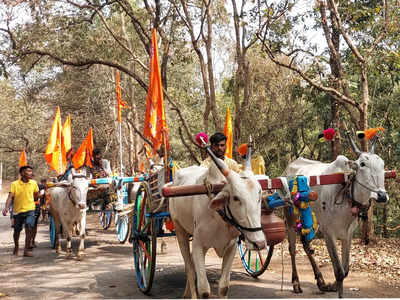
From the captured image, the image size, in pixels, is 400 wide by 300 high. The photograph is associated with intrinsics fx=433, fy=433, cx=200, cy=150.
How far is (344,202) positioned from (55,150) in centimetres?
884

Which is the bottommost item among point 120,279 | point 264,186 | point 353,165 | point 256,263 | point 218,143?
point 120,279

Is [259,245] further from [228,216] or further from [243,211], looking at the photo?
[228,216]

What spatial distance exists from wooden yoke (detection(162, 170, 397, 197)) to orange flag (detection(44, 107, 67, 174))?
844 centimetres

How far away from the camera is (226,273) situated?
14.0ft

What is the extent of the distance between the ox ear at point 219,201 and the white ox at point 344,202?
6.09 ft

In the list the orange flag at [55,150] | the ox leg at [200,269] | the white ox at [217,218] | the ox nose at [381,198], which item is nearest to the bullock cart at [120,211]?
the orange flag at [55,150]

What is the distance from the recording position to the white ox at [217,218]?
364 cm

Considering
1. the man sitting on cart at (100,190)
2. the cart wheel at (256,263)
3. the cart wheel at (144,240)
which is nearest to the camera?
the cart wheel at (144,240)

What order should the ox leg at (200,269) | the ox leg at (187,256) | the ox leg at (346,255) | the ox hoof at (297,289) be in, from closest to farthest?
the ox leg at (200,269), the ox leg at (187,256), the ox leg at (346,255), the ox hoof at (297,289)

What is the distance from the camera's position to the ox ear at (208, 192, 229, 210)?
3688mm

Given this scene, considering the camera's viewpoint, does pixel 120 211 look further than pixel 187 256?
Yes

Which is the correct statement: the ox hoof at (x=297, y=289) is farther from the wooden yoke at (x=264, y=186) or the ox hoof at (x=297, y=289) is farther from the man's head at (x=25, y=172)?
the man's head at (x=25, y=172)

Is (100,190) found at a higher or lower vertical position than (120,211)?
higher

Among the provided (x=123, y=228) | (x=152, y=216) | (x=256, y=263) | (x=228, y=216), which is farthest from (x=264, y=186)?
(x=123, y=228)
